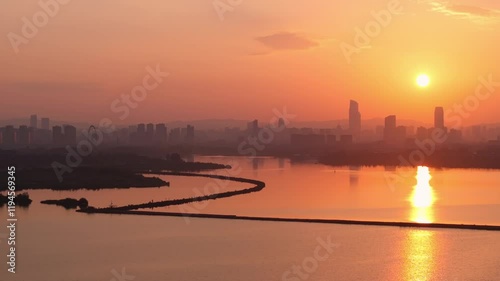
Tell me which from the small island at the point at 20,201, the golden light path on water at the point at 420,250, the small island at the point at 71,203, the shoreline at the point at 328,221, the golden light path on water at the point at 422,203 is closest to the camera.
→ the golden light path on water at the point at 420,250

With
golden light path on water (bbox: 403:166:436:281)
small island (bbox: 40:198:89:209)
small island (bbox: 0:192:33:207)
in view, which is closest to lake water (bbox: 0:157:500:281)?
golden light path on water (bbox: 403:166:436:281)

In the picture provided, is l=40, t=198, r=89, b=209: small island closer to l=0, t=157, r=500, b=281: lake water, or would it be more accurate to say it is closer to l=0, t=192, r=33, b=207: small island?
l=0, t=157, r=500, b=281: lake water

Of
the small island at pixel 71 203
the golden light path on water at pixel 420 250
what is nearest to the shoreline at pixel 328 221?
the golden light path on water at pixel 420 250

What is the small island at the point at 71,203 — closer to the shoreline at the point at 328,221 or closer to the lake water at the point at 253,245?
the lake water at the point at 253,245

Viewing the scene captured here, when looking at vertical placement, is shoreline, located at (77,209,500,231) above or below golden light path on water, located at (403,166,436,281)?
above

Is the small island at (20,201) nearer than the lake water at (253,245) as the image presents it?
No

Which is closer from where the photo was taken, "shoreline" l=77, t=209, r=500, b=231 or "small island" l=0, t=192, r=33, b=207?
"shoreline" l=77, t=209, r=500, b=231

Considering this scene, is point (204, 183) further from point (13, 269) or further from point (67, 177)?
point (13, 269)

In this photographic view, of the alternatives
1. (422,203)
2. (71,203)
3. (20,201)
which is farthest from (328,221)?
(20,201)

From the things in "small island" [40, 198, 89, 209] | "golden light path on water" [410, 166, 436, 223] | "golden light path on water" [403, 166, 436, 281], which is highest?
"small island" [40, 198, 89, 209]

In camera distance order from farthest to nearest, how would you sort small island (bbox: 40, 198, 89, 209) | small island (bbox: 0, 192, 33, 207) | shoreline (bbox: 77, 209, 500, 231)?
1. small island (bbox: 0, 192, 33, 207)
2. small island (bbox: 40, 198, 89, 209)
3. shoreline (bbox: 77, 209, 500, 231)

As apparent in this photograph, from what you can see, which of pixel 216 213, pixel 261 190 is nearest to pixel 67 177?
pixel 261 190
